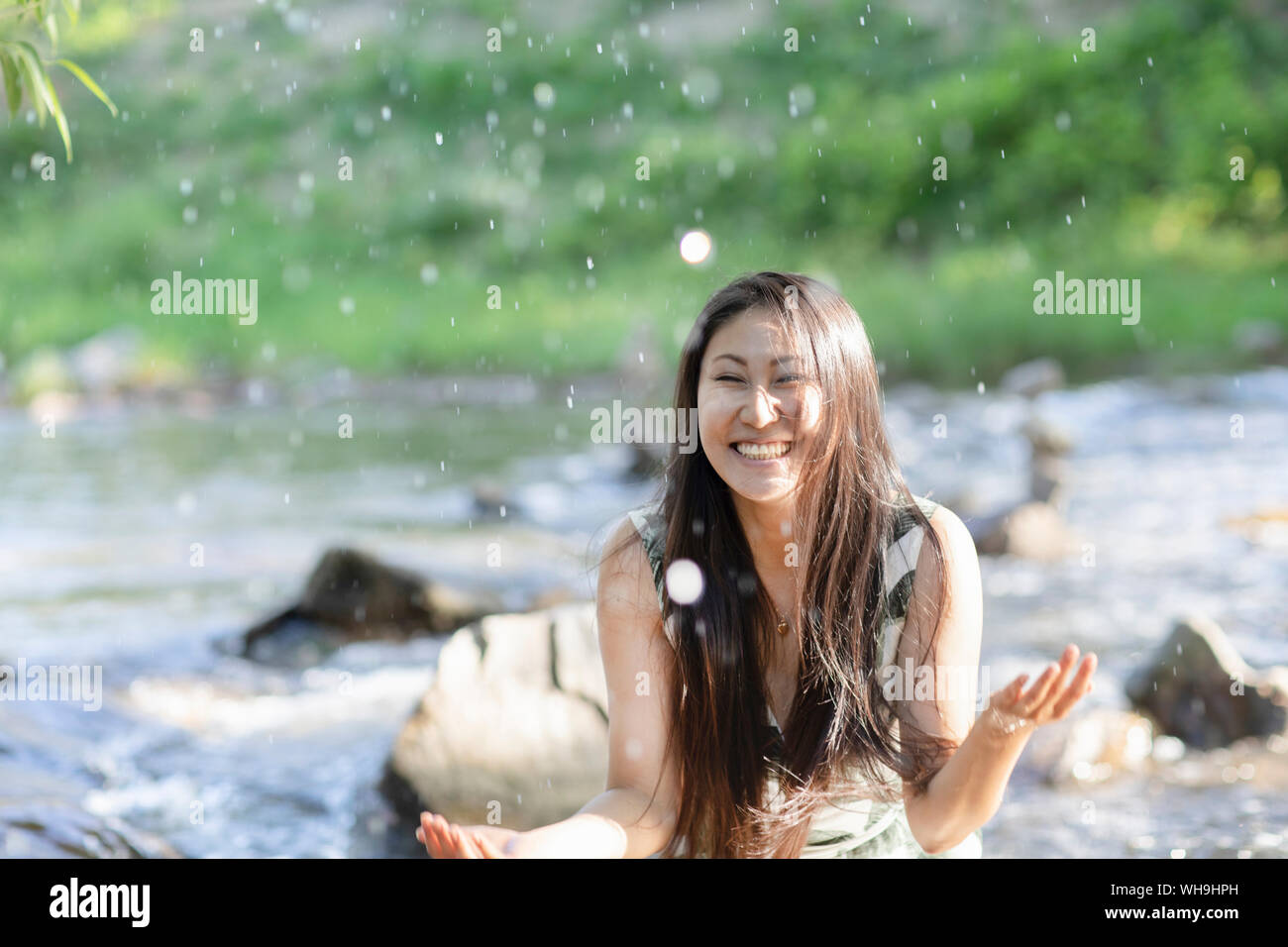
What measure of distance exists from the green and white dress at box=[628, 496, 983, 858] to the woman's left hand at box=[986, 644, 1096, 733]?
212mm

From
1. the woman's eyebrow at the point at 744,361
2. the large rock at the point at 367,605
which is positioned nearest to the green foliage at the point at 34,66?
the woman's eyebrow at the point at 744,361

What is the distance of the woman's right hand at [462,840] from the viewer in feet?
3.57

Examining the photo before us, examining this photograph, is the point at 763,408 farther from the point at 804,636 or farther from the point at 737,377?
the point at 804,636

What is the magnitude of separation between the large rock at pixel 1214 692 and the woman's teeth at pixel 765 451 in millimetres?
2174

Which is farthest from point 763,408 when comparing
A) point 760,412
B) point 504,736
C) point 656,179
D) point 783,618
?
point 656,179

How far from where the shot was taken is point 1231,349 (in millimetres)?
8789

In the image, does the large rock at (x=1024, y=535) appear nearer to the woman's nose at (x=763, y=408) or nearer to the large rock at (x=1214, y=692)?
the large rock at (x=1214, y=692)

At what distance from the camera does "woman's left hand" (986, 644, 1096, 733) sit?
1117 mm

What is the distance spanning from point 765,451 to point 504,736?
140cm

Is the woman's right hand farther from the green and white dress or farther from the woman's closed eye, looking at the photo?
the woman's closed eye

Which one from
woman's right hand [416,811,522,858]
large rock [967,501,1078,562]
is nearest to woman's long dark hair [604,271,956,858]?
woman's right hand [416,811,522,858]

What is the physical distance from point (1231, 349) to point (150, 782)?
8021 mm

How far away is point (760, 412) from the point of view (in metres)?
1.30

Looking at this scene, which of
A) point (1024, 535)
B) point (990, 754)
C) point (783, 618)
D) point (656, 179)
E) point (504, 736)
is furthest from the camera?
point (656, 179)
